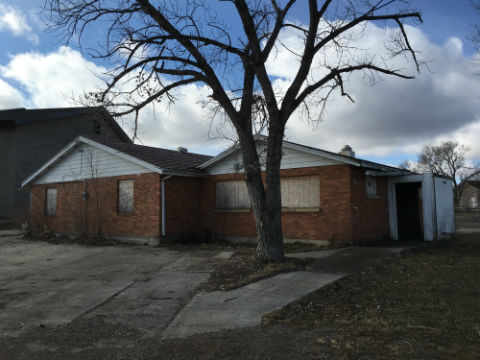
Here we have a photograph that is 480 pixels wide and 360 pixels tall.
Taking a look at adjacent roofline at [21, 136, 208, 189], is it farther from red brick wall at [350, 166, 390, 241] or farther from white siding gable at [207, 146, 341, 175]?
red brick wall at [350, 166, 390, 241]

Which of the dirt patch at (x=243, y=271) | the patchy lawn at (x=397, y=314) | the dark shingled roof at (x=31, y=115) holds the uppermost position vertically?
the dark shingled roof at (x=31, y=115)

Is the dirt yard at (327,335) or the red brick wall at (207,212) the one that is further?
the red brick wall at (207,212)

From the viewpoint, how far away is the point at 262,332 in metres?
4.39

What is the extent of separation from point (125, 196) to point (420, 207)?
490 inches

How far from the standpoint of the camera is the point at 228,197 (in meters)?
13.7

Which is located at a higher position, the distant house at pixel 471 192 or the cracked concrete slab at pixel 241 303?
the distant house at pixel 471 192

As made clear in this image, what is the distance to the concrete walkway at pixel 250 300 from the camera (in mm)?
4762

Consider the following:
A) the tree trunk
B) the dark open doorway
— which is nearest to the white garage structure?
the dark open doorway

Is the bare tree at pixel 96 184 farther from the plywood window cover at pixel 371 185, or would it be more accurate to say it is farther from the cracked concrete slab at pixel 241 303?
the plywood window cover at pixel 371 185

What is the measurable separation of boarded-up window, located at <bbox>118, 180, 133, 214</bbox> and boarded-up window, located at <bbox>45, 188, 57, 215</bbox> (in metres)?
4.83

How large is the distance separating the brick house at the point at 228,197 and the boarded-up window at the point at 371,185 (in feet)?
0.12

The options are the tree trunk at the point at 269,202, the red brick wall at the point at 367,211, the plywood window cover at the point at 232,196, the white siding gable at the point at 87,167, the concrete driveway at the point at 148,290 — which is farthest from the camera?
the white siding gable at the point at 87,167

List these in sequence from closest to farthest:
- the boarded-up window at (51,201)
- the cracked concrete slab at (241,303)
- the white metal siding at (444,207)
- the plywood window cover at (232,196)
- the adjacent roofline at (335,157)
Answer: the cracked concrete slab at (241,303) < the adjacent roofline at (335,157) < the white metal siding at (444,207) < the plywood window cover at (232,196) < the boarded-up window at (51,201)

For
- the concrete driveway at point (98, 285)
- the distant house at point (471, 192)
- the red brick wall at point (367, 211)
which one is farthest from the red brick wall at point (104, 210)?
the distant house at point (471, 192)
